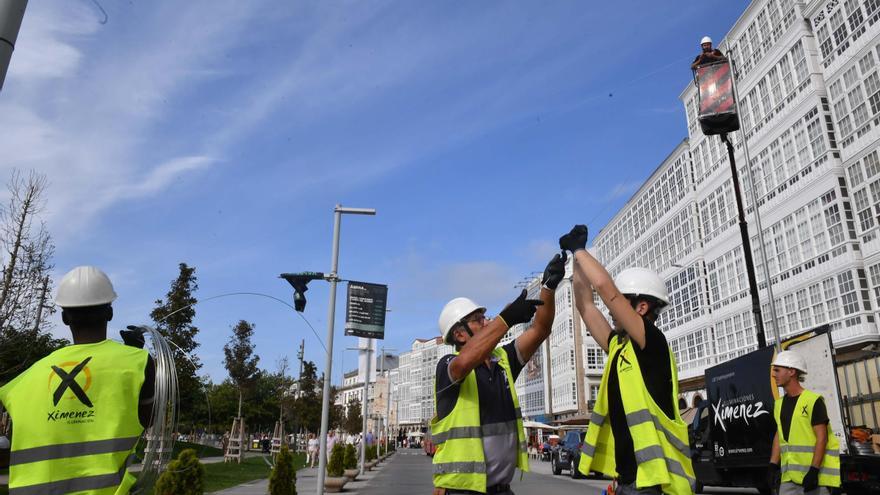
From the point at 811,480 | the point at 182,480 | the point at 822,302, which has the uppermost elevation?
the point at 822,302

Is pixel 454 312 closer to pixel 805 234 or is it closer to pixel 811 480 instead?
pixel 811 480

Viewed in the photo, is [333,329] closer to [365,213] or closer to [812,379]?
[365,213]

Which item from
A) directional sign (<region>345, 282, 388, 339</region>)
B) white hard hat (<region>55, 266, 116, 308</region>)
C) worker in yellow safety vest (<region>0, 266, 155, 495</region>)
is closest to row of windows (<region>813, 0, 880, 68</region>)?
directional sign (<region>345, 282, 388, 339</region>)

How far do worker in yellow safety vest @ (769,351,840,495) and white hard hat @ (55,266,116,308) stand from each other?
540 cm

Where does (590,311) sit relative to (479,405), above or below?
above

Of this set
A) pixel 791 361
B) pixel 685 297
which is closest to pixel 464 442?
pixel 791 361

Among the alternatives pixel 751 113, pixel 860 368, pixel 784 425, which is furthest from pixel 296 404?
pixel 784 425

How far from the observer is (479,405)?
348cm

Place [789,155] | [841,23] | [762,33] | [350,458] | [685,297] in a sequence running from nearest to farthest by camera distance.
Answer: [350,458], [841,23], [789,155], [762,33], [685,297]

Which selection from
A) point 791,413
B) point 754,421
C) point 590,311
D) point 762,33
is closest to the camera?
point 590,311

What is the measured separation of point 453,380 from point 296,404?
51.7 meters

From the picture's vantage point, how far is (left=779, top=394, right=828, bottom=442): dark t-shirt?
534 centimetres

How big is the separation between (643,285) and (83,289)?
294 centimetres

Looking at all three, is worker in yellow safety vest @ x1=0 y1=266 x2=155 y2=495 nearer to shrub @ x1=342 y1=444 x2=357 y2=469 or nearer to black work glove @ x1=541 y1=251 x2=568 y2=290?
black work glove @ x1=541 y1=251 x2=568 y2=290
